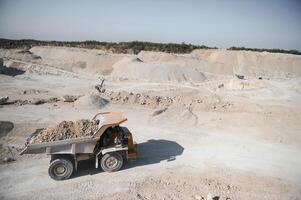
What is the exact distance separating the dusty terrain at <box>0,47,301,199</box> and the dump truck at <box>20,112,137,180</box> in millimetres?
387

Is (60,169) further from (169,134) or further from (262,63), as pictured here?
(262,63)

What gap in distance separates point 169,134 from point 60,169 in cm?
613

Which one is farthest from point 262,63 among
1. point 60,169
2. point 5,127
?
point 60,169

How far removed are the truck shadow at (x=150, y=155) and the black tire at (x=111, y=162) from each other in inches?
15.5

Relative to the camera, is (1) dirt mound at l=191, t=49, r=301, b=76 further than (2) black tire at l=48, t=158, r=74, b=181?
Yes

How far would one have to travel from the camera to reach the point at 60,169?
881 centimetres

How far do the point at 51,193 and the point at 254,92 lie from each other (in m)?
19.8

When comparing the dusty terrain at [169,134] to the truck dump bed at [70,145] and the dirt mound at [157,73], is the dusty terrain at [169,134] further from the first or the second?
the truck dump bed at [70,145]

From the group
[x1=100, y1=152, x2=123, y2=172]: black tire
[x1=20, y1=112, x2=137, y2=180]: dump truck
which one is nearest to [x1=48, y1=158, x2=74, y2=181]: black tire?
[x1=20, y1=112, x2=137, y2=180]: dump truck

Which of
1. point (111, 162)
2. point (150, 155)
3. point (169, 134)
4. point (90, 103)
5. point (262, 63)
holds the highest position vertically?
point (262, 63)

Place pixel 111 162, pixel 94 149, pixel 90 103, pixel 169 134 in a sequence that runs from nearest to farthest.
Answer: pixel 94 149
pixel 111 162
pixel 169 134
pixel 90 103

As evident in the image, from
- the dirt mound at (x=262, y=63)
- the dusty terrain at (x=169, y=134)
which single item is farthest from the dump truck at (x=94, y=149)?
the dirt mound at (x=262, y=63)

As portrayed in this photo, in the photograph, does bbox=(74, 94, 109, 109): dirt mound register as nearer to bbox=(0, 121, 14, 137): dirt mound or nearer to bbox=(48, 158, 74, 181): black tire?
bbox=(0, 121, 14, 137): dirt mound

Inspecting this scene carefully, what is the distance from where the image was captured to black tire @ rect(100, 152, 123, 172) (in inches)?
362
